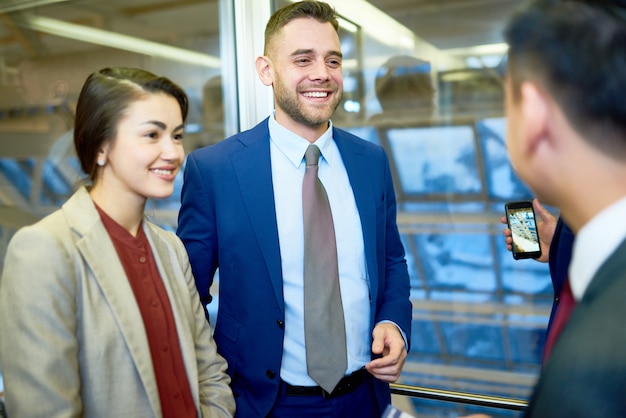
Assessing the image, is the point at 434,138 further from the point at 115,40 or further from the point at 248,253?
the point at 248,253

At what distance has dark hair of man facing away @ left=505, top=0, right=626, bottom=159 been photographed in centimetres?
74

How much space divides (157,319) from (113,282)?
0.15m

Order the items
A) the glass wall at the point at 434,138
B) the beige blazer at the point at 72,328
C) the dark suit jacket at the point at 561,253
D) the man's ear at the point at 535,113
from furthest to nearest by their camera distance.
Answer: the glass wall at the point at 434,138
the dark suit jacket at the point at 561,253
the beige blazer at the point at 72,328
the man's ear at the point at 535,113

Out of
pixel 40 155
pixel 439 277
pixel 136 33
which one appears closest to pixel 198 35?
pixel 136 33

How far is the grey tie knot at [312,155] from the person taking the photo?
174 centimetres

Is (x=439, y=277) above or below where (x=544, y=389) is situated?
below

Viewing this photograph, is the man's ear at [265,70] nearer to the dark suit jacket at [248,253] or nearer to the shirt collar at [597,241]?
the dark suit jacket at [248,253]

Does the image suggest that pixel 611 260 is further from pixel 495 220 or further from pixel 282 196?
pixel 495 220

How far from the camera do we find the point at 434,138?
18.3 metres

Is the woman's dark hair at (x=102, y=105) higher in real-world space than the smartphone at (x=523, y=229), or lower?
higher

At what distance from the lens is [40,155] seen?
1000 centimetres

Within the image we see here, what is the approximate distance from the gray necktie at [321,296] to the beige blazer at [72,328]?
1.24 ft

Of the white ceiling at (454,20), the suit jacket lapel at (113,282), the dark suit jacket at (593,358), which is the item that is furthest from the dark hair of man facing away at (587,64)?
the white ceiling at (454,20)

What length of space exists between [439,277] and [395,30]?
8545 millimetres
